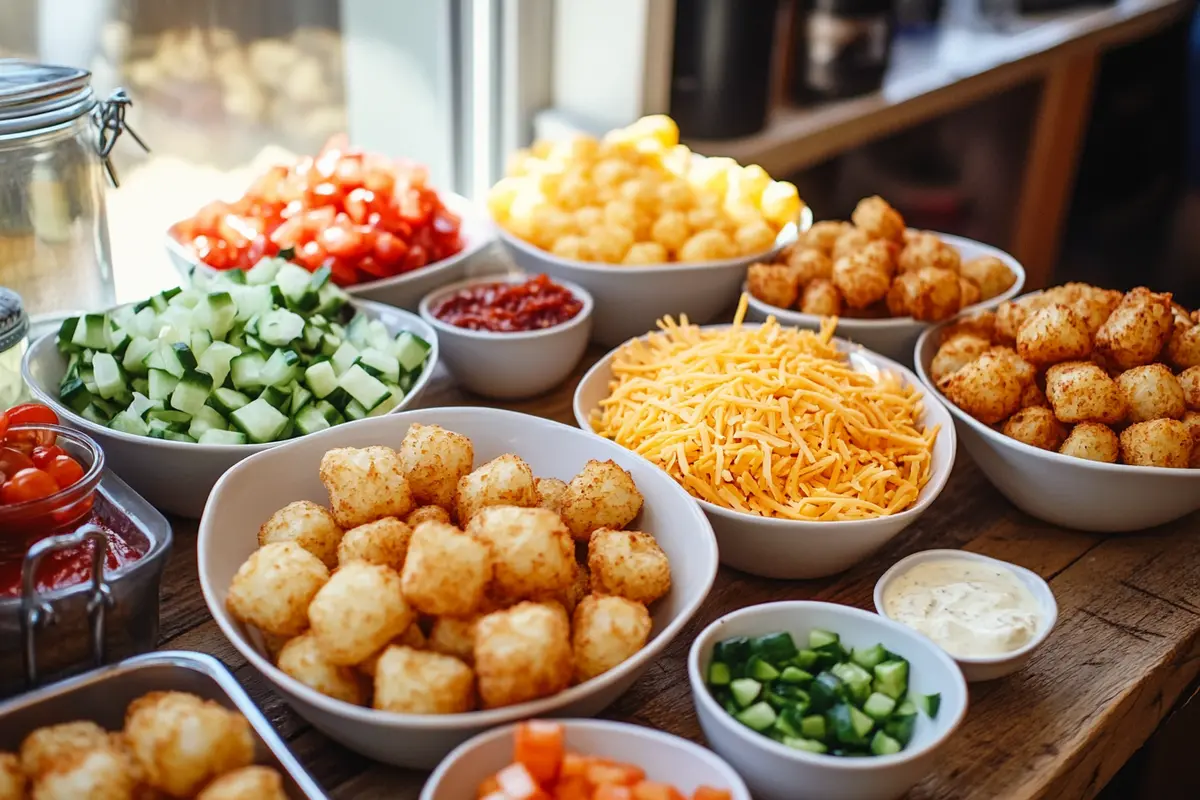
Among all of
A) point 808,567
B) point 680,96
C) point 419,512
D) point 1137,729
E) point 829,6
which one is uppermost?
point 829,6

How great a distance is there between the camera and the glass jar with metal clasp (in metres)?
1.81

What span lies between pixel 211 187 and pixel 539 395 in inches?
44.1

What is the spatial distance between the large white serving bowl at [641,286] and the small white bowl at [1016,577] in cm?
85

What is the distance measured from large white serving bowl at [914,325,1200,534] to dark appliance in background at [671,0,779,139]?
58.0 inches

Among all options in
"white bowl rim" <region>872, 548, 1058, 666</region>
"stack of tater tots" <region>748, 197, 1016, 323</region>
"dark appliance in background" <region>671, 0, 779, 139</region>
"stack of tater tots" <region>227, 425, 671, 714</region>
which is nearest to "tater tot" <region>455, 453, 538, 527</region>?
"stack of tater tots" <region>227, 425, 671, 714</region>

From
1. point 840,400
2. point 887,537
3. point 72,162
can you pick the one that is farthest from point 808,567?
point 72,162

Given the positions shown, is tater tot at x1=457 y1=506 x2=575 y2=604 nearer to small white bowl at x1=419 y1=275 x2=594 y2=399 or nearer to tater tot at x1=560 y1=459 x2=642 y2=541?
tater tot at x1=560 y1=459 x2=642 y2=541

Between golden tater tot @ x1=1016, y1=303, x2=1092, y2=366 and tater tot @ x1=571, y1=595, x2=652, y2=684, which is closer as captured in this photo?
tater tot @ x1=571, y1=595, x2=652, y2=684

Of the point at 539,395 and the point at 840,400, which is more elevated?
the point at 840,400

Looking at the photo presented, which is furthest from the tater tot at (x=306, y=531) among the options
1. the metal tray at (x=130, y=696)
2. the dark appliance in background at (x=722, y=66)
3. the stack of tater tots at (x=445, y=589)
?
the dark appliance in background at (x=722, y=66)

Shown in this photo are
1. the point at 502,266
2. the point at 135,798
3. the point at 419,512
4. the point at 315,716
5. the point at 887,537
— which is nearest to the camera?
the point at 135,798

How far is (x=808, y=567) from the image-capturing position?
1.70 metres

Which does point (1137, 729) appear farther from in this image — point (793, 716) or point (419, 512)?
point (419, 512)

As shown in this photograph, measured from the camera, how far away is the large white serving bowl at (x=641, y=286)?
7.61 ft
